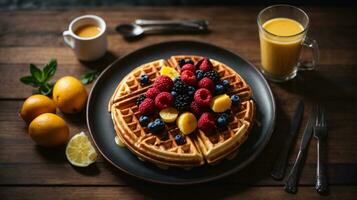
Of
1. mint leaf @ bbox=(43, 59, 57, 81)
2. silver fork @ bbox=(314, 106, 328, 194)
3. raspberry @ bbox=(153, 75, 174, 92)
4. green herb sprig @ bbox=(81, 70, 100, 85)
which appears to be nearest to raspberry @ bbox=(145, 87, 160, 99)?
raspberry @ bbox=(153, 75, 174, 92)

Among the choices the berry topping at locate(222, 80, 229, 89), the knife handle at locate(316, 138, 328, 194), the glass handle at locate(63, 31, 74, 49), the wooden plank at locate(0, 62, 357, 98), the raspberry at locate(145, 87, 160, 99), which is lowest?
the knife handle at locate(316, 138, 328, 194)

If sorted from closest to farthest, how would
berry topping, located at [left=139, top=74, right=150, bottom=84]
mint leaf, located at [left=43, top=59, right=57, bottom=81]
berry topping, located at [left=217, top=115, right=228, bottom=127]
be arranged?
berry topping, located at [left=217, top=115, right=228, bottom=127]
berry topping, located at [left=139, top=74, right=150, bottom=84]
mint leaf, located at [left=43, top=59, right=57, bottom=81]

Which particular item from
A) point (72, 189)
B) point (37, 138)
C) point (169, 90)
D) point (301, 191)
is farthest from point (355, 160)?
point (37, 138)

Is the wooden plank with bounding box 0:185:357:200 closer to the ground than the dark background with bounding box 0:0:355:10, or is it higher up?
closer to the ground

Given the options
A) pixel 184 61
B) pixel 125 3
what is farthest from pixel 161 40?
pixel 125 3

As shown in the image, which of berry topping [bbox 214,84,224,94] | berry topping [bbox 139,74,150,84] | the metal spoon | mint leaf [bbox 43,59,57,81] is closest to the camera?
berry topping [bbox 214,84,224,94]

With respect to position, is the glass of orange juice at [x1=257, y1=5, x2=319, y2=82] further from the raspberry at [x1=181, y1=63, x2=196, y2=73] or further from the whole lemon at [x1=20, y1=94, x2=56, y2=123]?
the whole lemon at [x1=20, y1=94, x2=56, y2=123]

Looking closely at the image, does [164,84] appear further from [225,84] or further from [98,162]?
[98,162]

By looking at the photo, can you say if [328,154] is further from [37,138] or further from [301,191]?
[37,138]
